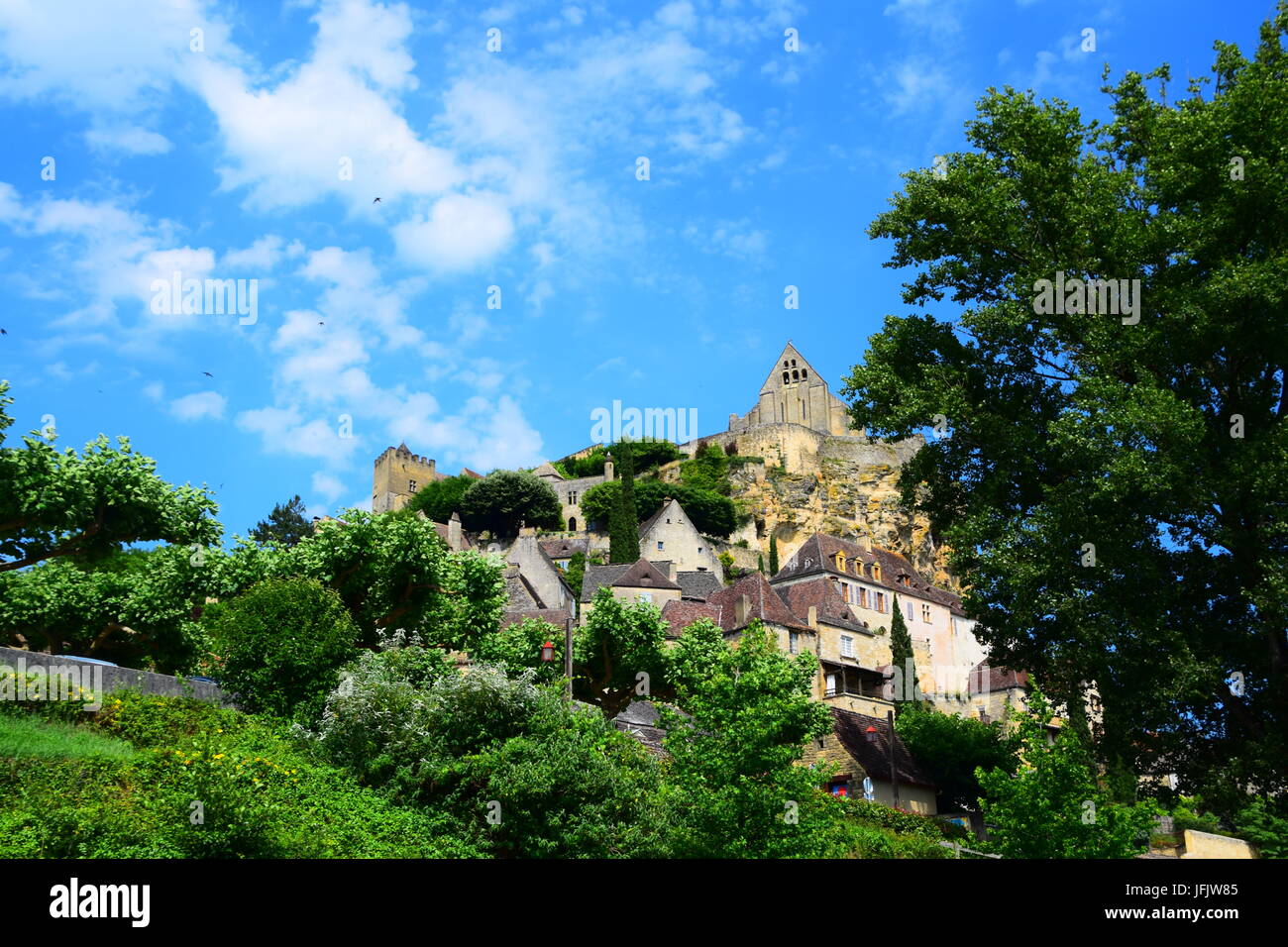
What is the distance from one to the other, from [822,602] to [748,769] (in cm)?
4404

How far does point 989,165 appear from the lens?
2578cm

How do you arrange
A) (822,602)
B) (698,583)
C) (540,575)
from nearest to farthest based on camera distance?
(822,602) → (540,575) → (698,583)

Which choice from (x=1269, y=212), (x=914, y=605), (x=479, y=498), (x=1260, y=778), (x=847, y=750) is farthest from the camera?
(x=479, y=498)

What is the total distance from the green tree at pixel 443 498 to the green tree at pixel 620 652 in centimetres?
7701

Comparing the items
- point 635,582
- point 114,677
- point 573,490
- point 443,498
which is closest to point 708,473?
point 573,490

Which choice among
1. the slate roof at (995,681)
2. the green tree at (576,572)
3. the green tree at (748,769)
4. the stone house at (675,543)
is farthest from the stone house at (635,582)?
the green tree at (748,769)

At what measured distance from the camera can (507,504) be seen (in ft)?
351

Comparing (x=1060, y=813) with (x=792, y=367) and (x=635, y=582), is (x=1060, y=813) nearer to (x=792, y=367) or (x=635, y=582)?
(x=635, y=582)

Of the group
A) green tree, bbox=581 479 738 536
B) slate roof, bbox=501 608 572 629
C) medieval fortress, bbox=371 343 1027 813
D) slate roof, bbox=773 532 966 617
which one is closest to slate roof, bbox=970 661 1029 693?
medieval fortress, bbox=371 343 1027 813

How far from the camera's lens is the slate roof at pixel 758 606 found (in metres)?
54.5

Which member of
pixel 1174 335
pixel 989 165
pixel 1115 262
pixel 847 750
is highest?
pixel 989 165

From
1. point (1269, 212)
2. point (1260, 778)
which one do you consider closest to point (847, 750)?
point (1260, 778)

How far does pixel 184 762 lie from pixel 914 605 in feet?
213
